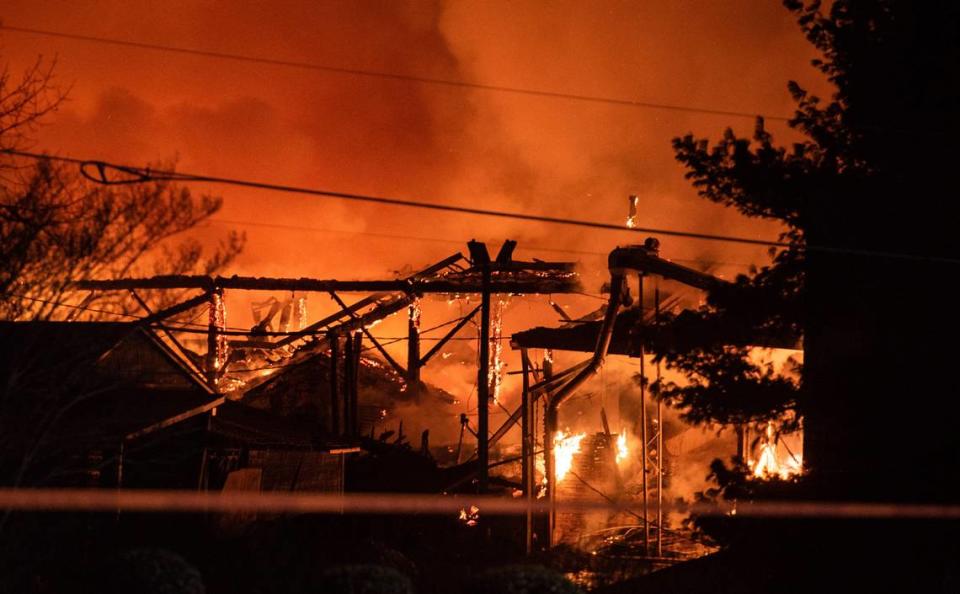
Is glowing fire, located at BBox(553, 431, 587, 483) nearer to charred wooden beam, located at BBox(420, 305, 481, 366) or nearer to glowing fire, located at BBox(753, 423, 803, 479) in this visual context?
charred wooden beam, located at BBox(420, 305, 481, 366)

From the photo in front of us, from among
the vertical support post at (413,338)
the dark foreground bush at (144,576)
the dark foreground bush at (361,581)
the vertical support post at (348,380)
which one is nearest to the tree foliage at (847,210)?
the dark foreground bush at (361,581)

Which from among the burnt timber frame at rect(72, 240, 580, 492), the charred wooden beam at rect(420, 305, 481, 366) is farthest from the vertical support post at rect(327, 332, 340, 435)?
the charred wooden beam at rect(420, 305, 481, 366)

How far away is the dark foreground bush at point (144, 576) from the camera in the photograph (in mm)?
9148

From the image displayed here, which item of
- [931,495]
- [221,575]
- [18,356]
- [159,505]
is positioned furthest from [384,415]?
[931,495]

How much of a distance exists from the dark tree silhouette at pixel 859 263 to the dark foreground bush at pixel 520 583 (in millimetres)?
2919

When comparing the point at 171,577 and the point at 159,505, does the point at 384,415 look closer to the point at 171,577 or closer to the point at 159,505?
the point at 159,505

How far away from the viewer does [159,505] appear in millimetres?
16188

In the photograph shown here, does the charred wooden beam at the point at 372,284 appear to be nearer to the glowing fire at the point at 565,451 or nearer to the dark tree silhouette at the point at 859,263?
the glowing fire at the point at 565,451

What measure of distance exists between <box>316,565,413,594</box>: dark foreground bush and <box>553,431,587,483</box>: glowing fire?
42.6 feet

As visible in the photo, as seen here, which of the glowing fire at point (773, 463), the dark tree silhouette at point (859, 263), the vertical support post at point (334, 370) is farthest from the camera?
the vertical support post at point (334, 370)

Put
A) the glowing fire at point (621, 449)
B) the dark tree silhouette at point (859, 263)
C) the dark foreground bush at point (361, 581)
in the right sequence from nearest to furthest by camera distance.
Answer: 1. the dark foreground bush at point (361, 581)
2. the dark tree silhouette at point (859, 263)
3. the glowing fire at point (621, 449)

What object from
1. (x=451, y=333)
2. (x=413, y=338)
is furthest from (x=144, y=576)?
(x=413, y=338)

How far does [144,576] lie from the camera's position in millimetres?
9203

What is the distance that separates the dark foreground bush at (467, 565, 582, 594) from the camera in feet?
30.3
